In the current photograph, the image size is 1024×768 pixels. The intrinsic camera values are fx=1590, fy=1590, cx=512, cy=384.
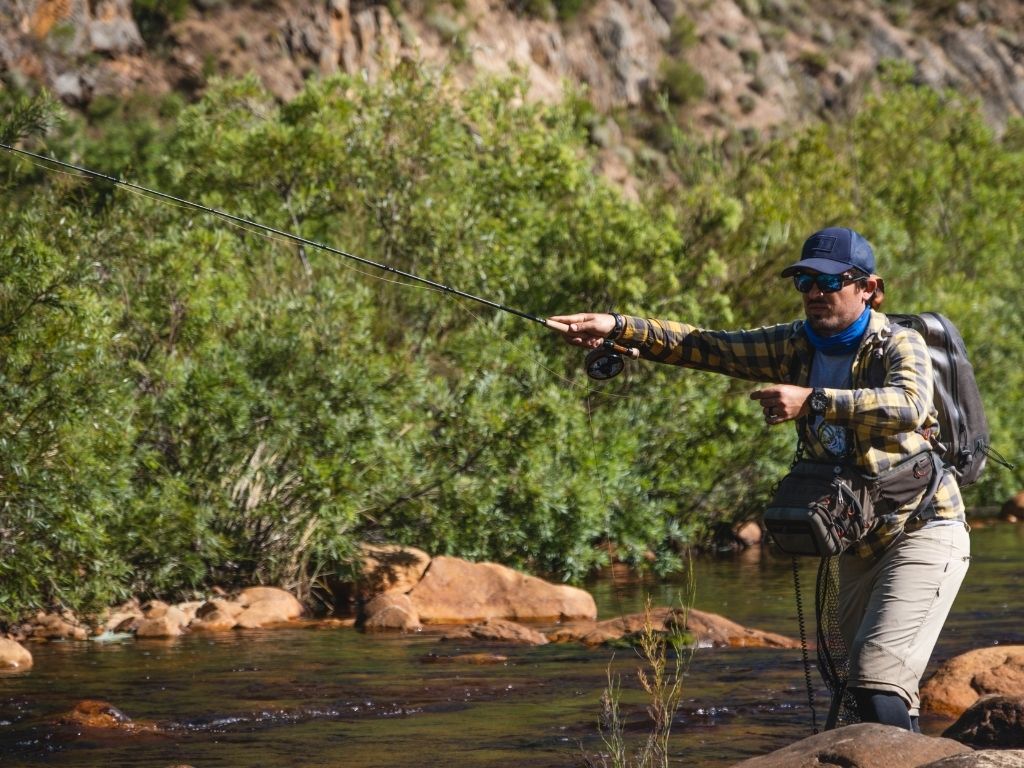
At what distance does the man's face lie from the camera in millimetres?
5180

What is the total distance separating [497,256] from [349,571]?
15.2ft

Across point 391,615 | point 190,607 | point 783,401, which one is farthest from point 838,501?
point 190,607

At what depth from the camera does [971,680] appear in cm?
853

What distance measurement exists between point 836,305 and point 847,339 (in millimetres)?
122

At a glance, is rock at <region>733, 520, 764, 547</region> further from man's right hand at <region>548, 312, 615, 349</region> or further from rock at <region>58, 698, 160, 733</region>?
man's right hand at <region>548, 312, 615, 349</region>

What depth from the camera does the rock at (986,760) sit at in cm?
464

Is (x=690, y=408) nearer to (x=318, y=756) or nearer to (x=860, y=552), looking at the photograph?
(x=318, y=756)

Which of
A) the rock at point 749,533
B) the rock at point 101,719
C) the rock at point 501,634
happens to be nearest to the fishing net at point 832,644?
the rock at point 101,719

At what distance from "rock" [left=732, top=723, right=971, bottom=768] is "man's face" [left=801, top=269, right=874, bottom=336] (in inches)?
51.1

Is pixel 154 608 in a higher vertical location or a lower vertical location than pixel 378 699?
higher

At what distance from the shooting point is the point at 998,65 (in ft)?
228

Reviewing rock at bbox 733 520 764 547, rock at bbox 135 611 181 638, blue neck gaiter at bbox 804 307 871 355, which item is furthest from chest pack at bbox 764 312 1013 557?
rock at bbox 733 520 764 547

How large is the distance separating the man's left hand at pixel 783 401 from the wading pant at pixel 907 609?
0.68m

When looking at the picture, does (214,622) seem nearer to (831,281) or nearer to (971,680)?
(971,680)
